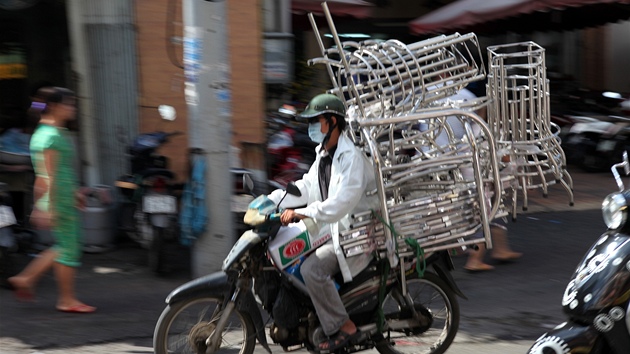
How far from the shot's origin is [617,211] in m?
4.27

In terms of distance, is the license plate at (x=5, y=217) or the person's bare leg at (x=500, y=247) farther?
the person's bare leg at (x=500, y=247)

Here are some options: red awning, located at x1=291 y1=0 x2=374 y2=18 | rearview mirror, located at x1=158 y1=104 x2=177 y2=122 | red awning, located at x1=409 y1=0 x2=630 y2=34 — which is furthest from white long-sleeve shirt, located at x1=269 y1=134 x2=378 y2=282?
red awning, located at x1=409 y1=0 x2=630 y2=34

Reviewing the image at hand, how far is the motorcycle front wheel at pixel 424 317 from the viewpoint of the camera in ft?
17.6

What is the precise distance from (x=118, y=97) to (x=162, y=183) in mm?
1373

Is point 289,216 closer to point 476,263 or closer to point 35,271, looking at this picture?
point 35,271

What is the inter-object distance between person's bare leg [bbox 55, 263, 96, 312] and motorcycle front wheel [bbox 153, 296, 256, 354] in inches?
69.3

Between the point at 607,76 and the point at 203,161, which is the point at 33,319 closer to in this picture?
the point at 203,161

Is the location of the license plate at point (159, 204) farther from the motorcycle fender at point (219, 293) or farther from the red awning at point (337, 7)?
the red awning at point (337, 7)

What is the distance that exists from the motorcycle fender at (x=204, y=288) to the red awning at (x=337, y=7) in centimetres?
790

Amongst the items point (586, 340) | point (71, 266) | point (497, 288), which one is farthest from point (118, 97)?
point (586, 340)

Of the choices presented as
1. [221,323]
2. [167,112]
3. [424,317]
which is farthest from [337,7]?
[221,323]

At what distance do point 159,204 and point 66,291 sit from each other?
1.25m

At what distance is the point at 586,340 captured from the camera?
4121 millimetres

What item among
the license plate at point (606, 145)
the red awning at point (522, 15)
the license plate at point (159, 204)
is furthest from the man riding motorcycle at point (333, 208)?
the red awning at point (522, 15)
